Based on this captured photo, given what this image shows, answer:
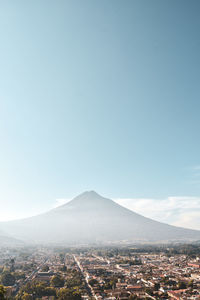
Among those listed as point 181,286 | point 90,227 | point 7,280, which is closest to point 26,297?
point 7,280

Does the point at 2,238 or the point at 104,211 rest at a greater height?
the point at 104,211

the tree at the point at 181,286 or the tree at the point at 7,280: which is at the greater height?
the tree at the point at 181,286

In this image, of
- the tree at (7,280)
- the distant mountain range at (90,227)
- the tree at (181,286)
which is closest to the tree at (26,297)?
the tree at (7,280)

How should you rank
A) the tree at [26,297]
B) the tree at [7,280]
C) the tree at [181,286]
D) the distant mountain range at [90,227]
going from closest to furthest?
1. the tree at [26,297]
2. the tree at [181,286]
3. the tree at [7,280]
4. the distant mountain range at [90,227]

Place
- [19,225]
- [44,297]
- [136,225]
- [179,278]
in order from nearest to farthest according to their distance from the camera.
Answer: [44,297]
[179,278]
[136,225]
[19,225]

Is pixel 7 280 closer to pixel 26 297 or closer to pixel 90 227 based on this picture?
pixel 26 297

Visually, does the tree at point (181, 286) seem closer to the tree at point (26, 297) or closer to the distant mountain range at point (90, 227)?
Result: the tree at point (26, 297)

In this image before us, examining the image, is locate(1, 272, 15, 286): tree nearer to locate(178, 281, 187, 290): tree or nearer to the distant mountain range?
locate(178, 281, 187, 290): tree

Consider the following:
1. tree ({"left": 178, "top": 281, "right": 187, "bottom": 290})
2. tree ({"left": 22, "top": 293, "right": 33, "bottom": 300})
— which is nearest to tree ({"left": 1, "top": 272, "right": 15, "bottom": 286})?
tree ({"left": 22, "top": 293, "right": 33, "bottom": 300})

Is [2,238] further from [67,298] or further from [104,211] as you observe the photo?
[67,298]

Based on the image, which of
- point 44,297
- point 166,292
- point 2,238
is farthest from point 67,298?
point 2,238

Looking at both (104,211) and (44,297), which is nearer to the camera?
(44,297)
